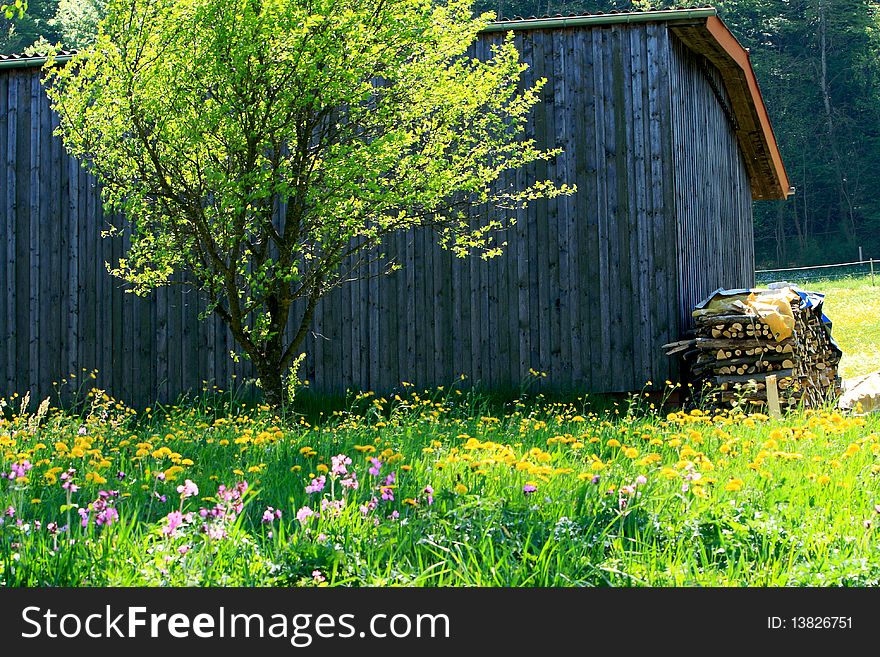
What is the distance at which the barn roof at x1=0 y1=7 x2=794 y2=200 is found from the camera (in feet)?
33.0

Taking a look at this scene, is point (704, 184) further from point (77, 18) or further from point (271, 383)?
point (77, 18)

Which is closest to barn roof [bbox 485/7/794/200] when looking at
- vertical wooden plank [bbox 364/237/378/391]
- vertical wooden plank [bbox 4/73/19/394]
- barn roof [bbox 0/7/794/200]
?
barn roof [bbox 0/7/794/200]

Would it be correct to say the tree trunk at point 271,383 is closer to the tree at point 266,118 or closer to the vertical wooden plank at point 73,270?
the tree at point 266,118

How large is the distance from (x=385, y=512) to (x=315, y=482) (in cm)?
32

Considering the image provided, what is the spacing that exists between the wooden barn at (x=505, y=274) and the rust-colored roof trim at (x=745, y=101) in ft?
0.26

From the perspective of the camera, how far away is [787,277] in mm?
35688

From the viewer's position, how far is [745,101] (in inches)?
567

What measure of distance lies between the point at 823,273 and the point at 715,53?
88.1 ft

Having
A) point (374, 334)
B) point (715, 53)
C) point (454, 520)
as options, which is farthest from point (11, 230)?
point (454, 520)

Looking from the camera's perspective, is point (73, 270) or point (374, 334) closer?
point (374, 334)

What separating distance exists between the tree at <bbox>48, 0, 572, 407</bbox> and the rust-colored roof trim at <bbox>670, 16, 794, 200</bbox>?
15.0 ft

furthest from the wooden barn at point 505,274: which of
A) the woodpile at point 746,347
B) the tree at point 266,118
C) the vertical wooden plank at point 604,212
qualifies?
the tree at point 266,118

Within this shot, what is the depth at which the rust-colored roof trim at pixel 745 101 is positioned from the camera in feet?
35.4

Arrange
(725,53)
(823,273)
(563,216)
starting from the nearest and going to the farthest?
(563,216) < (725,53) < (823,273)
